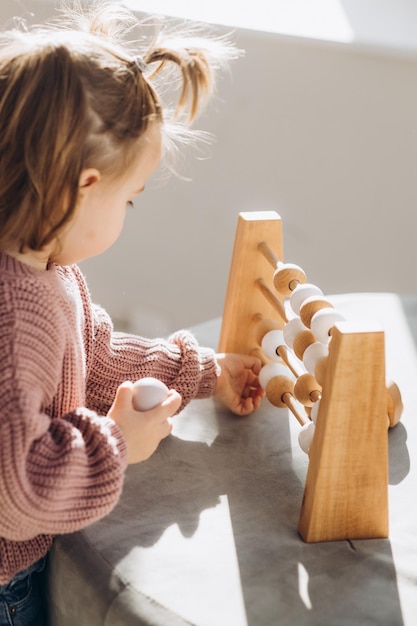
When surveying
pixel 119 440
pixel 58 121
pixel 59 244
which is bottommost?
pixel 119 440

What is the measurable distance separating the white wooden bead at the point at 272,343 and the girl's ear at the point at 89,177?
0.37m

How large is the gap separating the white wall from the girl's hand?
0.59 m

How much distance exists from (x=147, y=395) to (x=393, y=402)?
0.30 m

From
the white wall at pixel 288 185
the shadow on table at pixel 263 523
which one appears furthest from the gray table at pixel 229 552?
the white wall at pixel 288 185

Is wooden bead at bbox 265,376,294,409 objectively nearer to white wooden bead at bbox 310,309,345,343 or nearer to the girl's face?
white wooden bead at bbox 310,309,345,343

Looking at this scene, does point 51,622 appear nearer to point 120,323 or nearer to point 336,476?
point 336,476

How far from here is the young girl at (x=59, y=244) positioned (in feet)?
2.27

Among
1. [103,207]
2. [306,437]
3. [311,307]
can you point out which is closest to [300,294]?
[311,307]

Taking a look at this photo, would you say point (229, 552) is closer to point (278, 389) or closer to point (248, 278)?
point (278, 389)

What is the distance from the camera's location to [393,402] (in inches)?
37.8

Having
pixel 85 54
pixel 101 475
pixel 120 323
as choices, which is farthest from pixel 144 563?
pixel 120 323

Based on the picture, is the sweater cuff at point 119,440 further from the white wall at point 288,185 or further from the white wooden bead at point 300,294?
the white wall at point 288,185

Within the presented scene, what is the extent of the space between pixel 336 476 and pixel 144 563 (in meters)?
0.19

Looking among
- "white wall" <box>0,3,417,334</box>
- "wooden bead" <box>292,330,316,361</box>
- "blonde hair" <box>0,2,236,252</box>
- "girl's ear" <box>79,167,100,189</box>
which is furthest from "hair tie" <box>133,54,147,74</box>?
"white wall" <box>0,3,417,334</box>
